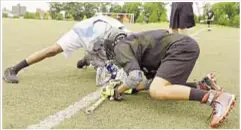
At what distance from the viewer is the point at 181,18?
398cm

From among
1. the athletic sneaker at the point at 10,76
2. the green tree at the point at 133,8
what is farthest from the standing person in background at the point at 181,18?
the green tree at the point at 133,8

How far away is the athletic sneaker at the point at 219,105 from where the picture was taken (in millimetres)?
3094

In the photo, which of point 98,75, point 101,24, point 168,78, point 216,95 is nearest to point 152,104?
point 168,78

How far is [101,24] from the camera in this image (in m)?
4.61

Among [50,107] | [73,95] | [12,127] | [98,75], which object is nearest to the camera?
[12,127]

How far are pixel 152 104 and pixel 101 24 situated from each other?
4.19 ft

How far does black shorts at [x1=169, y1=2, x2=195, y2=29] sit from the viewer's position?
396cm

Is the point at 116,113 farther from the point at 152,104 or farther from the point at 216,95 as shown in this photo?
the point at 216,95

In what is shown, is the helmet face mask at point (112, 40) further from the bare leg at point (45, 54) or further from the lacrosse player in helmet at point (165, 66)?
the bare leg at point (45, 54)

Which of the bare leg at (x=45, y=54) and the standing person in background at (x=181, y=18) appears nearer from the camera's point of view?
the standing person in background at (x=181, y=18)

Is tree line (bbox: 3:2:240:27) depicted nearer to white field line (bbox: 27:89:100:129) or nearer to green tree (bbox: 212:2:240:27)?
green tree (bbox: 212:2:240:27)

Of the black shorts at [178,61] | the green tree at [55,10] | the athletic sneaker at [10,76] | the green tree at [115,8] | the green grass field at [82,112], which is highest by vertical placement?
the black shorts at [178,61]

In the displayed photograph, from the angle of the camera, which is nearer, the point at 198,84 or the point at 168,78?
the point at 168,78

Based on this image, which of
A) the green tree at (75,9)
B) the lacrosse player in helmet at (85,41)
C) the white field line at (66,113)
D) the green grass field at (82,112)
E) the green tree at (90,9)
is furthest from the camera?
the green tree at (75,9)
